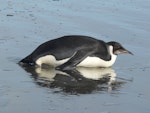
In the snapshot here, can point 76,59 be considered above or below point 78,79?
above

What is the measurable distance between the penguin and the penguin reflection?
14cm

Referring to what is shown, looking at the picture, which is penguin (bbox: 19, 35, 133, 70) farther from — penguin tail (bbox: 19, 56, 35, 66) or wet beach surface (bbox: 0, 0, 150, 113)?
wet beach surface (bbox: 0, 0, 150, 113)

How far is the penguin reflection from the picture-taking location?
8.11m

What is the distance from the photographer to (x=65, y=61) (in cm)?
950

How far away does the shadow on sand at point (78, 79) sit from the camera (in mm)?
8094

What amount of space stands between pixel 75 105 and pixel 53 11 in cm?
719

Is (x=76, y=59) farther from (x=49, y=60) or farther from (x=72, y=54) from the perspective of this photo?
(x=49, y=60)

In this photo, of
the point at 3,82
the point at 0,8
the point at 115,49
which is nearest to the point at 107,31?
the point at 115,49

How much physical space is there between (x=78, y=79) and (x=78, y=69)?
2.28 ft

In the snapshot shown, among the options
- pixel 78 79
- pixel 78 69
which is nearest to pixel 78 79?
pixel 78 79

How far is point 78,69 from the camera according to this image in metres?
9.35

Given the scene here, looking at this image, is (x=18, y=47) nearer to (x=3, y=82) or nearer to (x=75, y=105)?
(x=3, y=82)

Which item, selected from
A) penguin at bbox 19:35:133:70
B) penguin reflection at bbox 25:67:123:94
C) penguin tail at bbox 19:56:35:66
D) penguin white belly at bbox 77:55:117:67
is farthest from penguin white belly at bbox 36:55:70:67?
penguin white belly at bbox 77:55:117:67

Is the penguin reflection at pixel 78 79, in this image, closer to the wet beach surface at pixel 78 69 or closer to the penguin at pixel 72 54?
the wet beach surface at pixel 78 69
